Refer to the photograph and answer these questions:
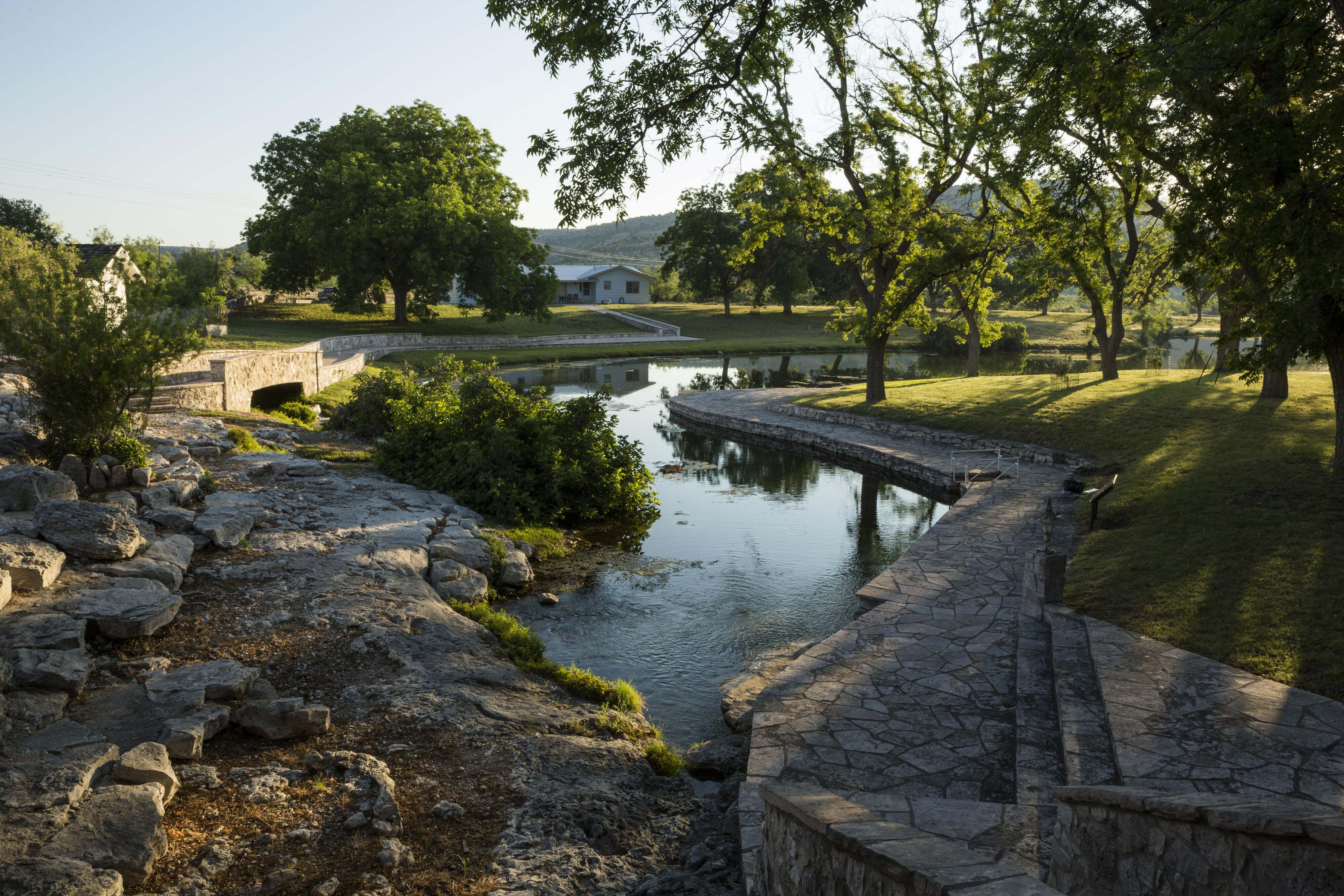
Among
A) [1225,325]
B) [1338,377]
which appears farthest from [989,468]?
[1225,325]

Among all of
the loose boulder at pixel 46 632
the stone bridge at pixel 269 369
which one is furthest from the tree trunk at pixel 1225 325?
the stone bridge at pixel 269 369

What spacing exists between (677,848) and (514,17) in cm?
804

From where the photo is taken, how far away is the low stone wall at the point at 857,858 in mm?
2705

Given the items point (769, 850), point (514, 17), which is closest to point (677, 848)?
point (769, 850)

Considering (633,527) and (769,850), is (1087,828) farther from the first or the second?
(633,527)

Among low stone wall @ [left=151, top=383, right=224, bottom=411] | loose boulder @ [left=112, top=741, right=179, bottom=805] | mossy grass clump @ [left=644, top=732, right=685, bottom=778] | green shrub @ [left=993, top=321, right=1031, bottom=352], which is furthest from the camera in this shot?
green shrub @ [left=993, top=321, right=1031, bottom=352]

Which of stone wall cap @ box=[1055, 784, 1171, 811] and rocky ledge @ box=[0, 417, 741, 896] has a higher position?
stone wall cap @ box=[1055, 784, 1171, 811]

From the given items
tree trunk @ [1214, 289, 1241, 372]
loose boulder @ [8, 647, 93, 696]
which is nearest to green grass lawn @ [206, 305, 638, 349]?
tree trunk @ [1214, 289, 1241, 372]

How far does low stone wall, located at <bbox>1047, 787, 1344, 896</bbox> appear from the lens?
2.96 metres

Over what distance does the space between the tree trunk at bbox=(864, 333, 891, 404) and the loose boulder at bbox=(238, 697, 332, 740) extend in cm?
2102

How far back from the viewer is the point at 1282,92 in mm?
9586

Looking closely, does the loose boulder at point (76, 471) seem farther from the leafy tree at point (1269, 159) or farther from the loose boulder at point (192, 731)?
the leafy tree at point (1269, 159)

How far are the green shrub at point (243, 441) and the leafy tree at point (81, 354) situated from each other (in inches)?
139

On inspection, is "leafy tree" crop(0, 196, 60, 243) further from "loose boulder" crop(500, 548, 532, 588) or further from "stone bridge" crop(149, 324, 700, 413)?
"loose boulder" crop(500, 548, 532, 588)
